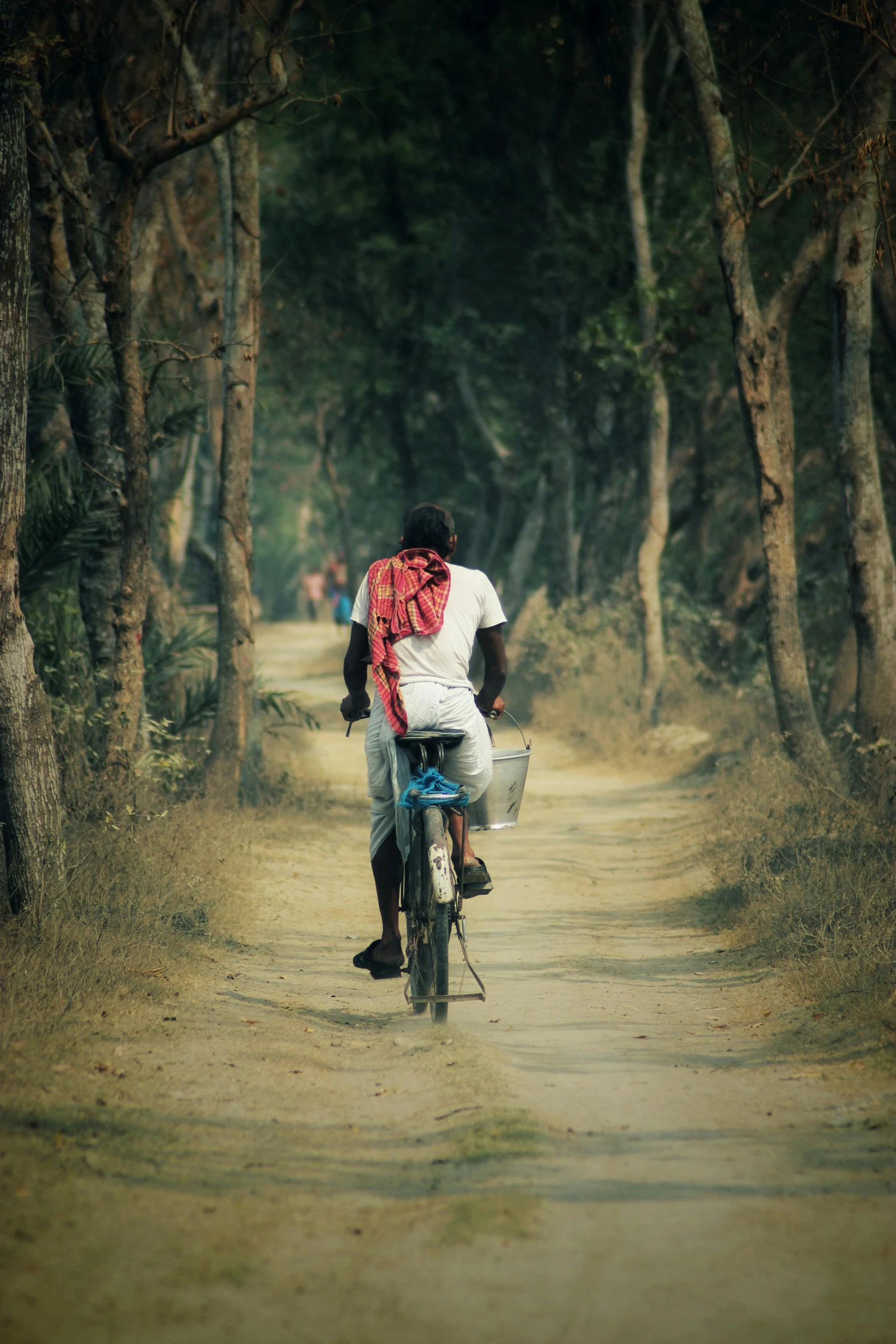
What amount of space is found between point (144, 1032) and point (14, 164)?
161 inches

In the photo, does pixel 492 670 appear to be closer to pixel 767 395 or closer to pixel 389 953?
pixel 389 953

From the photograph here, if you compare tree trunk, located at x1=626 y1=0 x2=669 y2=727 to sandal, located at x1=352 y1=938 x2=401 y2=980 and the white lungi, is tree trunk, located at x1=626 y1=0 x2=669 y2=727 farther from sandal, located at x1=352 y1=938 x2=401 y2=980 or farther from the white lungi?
the white lungi

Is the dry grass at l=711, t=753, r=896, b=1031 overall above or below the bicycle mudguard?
below

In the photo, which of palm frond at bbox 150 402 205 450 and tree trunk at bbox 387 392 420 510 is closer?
palm frond at bbox 150 402 205 450

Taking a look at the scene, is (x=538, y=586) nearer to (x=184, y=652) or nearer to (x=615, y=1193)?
(x=184, y=652)

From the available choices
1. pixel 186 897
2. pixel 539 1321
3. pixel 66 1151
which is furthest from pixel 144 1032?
pixel 539 1321

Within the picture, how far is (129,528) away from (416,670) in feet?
11.9

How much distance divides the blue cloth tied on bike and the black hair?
0.95 metres

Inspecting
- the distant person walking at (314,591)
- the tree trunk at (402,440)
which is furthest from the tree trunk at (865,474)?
the distant person walking at (314,591)

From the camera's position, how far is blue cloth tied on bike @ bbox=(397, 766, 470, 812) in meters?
5.16

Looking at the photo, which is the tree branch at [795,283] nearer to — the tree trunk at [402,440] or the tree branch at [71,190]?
the tree branch at [71,190]

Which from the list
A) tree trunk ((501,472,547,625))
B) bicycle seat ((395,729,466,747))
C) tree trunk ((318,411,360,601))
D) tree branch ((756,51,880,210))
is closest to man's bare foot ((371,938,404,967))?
bicycle seat ((395,729,466,747))

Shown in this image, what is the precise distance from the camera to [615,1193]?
375 centimetres

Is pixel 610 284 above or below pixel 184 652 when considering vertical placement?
above
